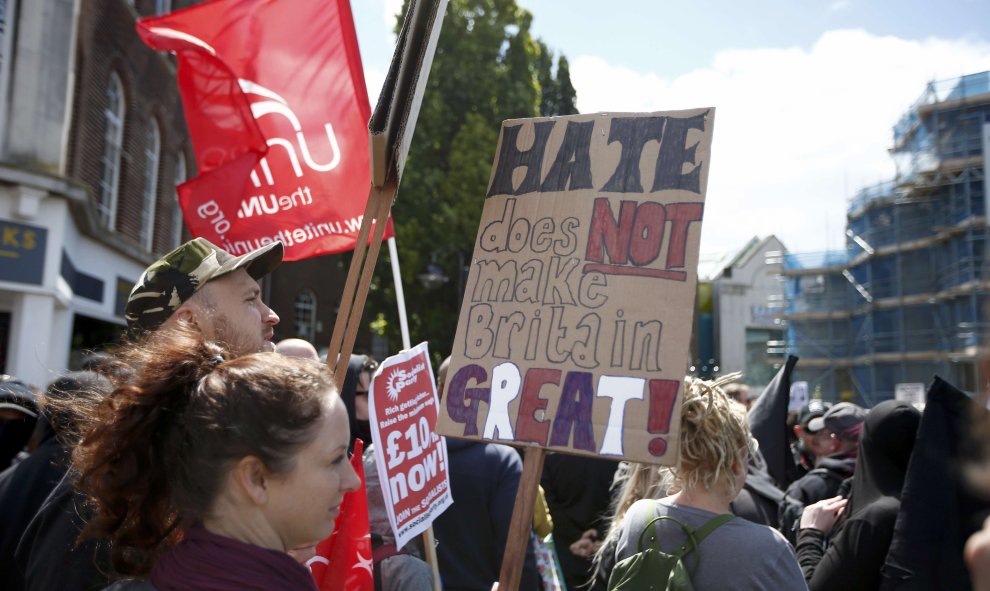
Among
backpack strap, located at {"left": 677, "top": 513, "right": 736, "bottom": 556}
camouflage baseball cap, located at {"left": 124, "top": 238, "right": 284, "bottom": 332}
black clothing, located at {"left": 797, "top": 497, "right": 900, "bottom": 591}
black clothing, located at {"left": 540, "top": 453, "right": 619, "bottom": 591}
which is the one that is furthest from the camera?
black clothing, located at {"left": 540, "top": 453, "right": 619, "bottom": 591}

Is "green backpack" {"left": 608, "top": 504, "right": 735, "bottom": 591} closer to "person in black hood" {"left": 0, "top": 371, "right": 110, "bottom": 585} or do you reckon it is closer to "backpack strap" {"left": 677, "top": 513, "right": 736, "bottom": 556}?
"backpack strap" {"left": 677, "top": 513, "right": 736, "bottom": 556}

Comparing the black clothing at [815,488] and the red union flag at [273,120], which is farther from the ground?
the red union flag at [273,120]

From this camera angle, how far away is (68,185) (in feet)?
37.5

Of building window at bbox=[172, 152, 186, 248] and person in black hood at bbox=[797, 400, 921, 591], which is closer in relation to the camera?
person in black hood at bbox=[797, 400, 921, 591]

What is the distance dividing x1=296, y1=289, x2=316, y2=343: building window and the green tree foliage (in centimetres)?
1331

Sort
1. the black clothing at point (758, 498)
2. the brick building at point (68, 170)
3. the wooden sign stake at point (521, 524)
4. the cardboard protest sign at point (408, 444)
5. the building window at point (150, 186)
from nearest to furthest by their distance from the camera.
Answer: the wooden sign stake at point (521, 524), the cardboard protest sign at point (408, 444), the black clothing at point (758, 498), the brick building at point (68, 170), the building window at point (150, 186)

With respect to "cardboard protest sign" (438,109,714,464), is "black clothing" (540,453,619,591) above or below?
below

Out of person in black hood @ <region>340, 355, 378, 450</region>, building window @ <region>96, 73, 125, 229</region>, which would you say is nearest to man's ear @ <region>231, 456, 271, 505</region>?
person in black hood @ <region>340, 355, 378, 450</region>

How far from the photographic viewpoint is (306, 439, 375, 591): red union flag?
2.58 meters

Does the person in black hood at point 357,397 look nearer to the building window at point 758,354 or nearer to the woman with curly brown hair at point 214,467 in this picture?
the woman with curly brown hair at point 214,467

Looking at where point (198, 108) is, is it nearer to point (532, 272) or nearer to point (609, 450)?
point (532, 272)

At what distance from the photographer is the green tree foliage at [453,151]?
1962 centimetres

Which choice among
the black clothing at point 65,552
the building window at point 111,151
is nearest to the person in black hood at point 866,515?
the black clothing at point 65,552

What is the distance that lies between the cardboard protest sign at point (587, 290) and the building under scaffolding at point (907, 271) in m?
39.0
